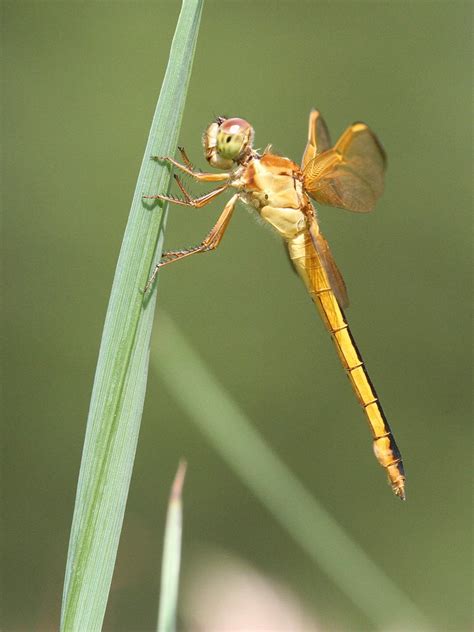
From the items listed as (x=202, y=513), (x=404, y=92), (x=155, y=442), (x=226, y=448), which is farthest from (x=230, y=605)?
(x=404, y=92)

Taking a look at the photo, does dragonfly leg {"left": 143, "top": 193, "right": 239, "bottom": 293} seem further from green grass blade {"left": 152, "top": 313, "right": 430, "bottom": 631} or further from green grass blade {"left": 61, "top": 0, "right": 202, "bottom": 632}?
green grass blade {"left": 61, "top": 0, "right": 202, "bottom": 632}

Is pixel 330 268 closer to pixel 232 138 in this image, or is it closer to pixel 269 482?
pixel 232 138

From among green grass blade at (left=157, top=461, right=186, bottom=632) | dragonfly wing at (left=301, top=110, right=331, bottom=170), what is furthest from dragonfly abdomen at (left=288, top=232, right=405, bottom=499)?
green grass blade at (left=157, top=461, right=186, bottom=632)

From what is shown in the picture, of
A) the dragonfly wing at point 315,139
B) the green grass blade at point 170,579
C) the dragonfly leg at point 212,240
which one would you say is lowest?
the green grass blade at point 170,579

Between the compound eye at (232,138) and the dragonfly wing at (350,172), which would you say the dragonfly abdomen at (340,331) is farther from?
the compound eye at (232,138)

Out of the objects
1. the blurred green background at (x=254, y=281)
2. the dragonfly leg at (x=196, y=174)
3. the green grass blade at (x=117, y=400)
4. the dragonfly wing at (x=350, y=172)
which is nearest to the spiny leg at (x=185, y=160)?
the dragonfly leg at (x=196, y=174)
